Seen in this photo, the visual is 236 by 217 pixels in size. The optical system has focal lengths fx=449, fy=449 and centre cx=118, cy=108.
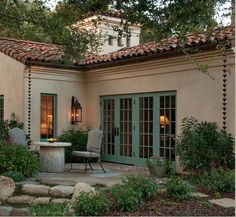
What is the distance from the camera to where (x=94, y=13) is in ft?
35.5

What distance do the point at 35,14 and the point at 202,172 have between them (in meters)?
5.39

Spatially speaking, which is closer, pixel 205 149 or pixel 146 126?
pixel 205 149

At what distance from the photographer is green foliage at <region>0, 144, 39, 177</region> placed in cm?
995

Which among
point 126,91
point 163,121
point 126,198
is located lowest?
point 126,198

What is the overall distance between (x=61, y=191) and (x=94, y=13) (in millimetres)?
4580

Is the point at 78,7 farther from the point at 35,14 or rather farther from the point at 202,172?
the point at 202,172

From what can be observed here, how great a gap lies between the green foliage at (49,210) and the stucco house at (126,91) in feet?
16.1

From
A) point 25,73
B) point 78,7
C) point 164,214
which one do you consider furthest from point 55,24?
point 164,214

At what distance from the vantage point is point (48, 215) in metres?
6.69

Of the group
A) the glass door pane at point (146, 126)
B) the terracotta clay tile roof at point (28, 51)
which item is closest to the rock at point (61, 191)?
the glass door pane at point (146, 126)

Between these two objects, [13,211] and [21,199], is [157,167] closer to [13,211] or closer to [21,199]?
[21,199]

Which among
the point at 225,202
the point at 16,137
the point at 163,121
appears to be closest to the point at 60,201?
the point at 225,202

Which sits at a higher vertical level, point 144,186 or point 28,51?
point 28,51

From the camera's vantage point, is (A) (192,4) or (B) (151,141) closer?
(A) (192,4)
